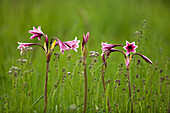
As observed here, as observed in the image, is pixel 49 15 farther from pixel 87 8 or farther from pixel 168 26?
pixel 168 26

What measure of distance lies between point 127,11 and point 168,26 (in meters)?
1.05

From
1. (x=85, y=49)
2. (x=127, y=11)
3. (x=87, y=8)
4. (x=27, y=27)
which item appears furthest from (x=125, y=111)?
(x=87, y=8)

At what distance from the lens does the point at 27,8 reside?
213 inches

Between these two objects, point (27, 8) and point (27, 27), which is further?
point (27, 8)

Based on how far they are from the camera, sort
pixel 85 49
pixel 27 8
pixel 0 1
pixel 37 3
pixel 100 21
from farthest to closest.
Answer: pixel 37 3
pixel 0 1
pixel 100 21
pixel 27 8
pixel 85 49

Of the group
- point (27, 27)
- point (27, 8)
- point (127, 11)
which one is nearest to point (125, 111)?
point (27, 27)

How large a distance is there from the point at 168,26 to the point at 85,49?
14.2ft

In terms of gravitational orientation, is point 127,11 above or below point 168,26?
above

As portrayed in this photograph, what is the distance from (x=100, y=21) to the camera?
5.86 m

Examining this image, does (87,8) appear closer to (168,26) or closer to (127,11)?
(127,11)

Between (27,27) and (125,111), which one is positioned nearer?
(125,111)

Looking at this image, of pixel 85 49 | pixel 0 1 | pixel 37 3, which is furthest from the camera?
pixel 37 3

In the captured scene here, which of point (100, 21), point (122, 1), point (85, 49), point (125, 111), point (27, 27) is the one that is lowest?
point (125, 111)

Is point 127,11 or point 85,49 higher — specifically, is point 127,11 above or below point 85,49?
above
